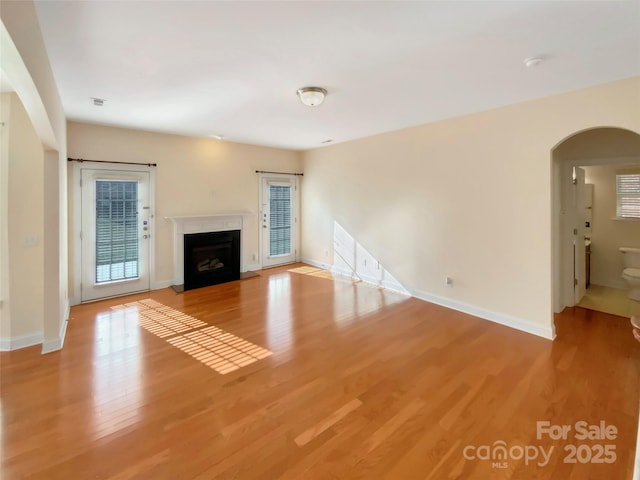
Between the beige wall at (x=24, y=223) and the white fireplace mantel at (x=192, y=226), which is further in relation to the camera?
the white fireplace mantel at (x=192, y=226)

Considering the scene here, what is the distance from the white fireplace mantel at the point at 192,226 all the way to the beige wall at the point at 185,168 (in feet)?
0.45

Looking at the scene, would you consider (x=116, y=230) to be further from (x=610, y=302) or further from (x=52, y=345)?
(x=610, y=302)

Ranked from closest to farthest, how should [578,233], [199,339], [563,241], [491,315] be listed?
[199,339]
[491,315]
[563,241]
[578,233]

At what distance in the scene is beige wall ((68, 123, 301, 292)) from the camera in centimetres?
468

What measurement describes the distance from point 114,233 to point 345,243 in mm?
→ 3998

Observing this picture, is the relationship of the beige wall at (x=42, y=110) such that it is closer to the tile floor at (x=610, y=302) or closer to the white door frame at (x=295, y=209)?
the white door frame at (x=295, y=209)

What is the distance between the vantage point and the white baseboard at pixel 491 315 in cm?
341

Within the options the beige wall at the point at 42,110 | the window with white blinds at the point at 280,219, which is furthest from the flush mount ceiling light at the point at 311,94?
the window with white blinds at the point at 280,219

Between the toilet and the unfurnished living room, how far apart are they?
0.03 meters

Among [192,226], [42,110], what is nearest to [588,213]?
[192,226]

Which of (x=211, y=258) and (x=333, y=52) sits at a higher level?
(x=333, y=52)

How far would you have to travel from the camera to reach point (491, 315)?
389 cm

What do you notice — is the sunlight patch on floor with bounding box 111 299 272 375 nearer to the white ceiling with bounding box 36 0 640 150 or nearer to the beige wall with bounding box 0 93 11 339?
the beige wall with bounding box 0 93 11 339

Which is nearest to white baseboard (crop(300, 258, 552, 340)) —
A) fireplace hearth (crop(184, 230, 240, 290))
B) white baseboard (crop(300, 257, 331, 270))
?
white baseboard (crop(300, 257, 331, 270))
